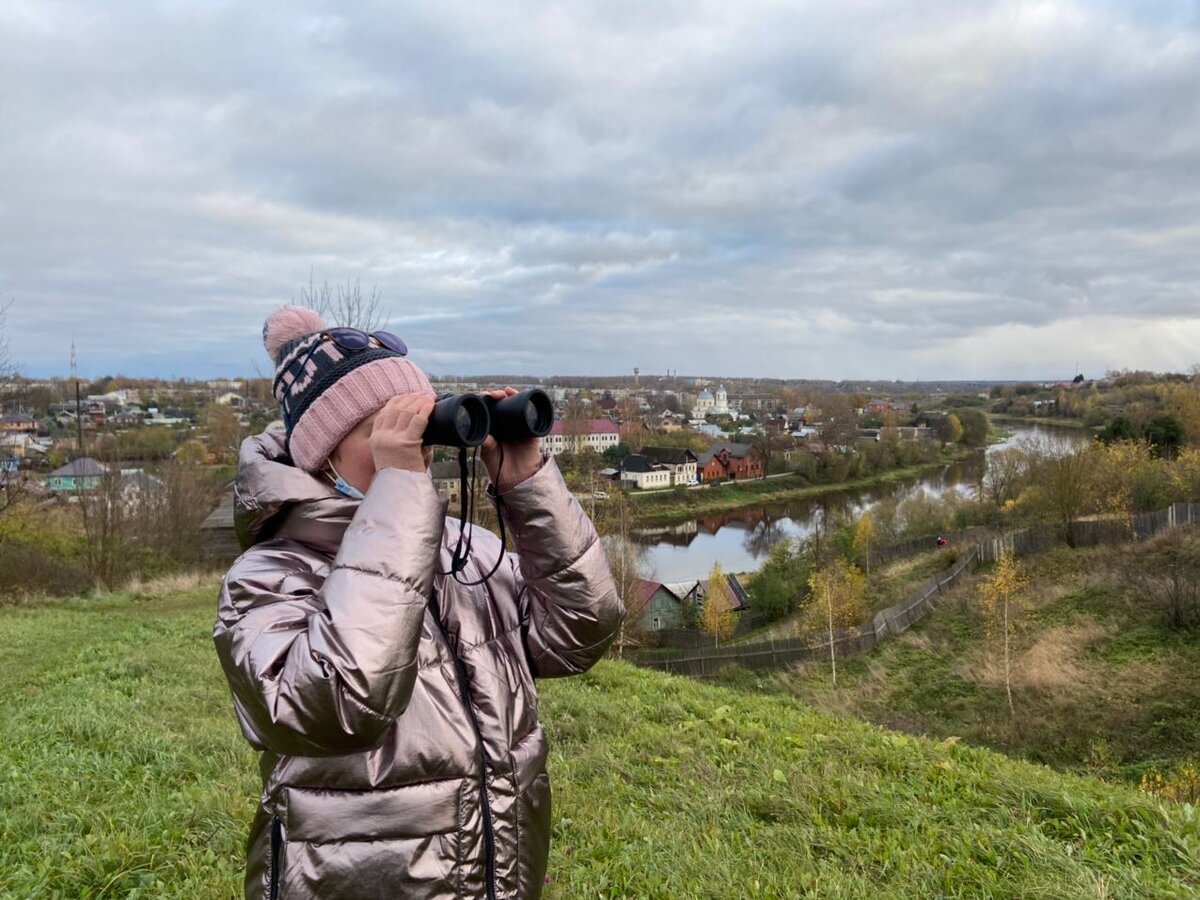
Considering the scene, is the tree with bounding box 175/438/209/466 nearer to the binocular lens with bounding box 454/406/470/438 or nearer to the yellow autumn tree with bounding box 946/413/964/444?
the binocular lens with bounding box 454/406/470/438

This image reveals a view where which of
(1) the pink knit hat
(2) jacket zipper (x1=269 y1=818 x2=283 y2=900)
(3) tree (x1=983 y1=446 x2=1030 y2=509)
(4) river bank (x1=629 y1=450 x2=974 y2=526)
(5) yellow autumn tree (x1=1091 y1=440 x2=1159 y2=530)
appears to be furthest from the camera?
(4) river bank (x1=629 y1=450 x2=974 y2=526)

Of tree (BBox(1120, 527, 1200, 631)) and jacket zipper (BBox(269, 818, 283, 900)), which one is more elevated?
jacket zipper (BBox(269, 818, 283, 900))

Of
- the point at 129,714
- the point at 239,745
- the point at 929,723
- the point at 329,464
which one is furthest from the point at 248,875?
the point at 929,723

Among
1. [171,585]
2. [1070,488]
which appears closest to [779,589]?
[1070,488]

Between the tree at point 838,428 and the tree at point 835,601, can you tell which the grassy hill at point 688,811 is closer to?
the tree at point 835,601

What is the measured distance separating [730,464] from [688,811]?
1607 inches

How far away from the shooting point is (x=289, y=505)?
1.21 metres

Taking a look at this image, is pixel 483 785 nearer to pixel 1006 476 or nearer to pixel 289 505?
pixel 289 505

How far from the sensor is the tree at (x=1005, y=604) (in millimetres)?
11345

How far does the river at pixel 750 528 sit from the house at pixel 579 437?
4.53 m

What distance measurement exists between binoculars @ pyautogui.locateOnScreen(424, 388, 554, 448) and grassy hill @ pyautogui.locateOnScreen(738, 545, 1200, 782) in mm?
7684

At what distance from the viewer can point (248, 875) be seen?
3.95ft

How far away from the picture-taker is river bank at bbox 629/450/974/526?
35344mm

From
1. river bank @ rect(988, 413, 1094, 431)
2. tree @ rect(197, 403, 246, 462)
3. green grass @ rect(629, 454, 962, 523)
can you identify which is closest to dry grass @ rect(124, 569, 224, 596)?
tree @ rect(197, 403, 246, 462)
